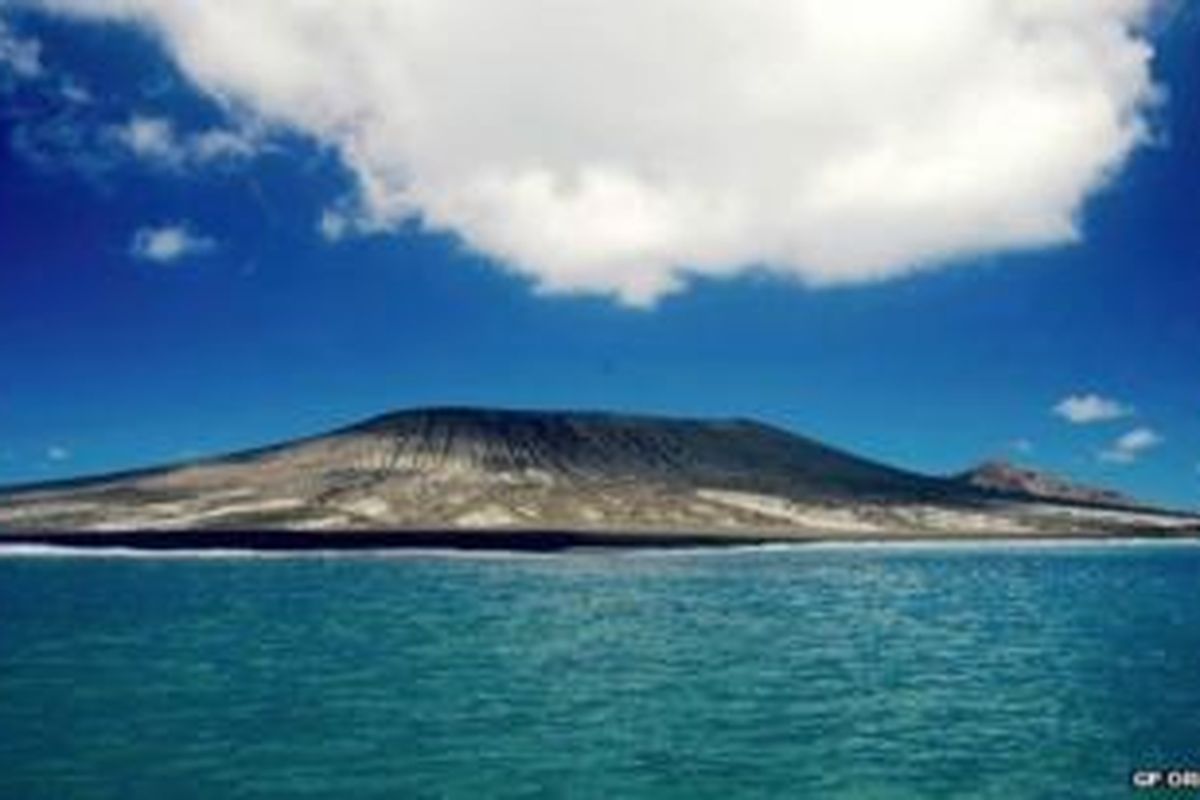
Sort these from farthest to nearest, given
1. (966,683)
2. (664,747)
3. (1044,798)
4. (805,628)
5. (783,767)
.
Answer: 1. (805,628)
2. (966,683)
3. (664,747)
4. (783,767)
5. (1044,798)

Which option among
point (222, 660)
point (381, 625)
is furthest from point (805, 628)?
point (222, 660)

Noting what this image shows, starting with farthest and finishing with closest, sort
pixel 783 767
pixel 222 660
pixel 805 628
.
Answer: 1. pixel 805 628
2. pixel 222 660
3. pixel 783 767

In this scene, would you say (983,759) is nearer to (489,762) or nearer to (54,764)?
(489,762)

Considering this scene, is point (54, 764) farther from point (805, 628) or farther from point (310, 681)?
point (805, 628)

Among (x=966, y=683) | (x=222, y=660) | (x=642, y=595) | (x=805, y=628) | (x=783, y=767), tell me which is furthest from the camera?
(x=642, y=595)

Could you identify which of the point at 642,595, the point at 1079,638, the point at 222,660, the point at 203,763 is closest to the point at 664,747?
the point at 203,763

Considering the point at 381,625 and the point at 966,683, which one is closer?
the point at 966,683
